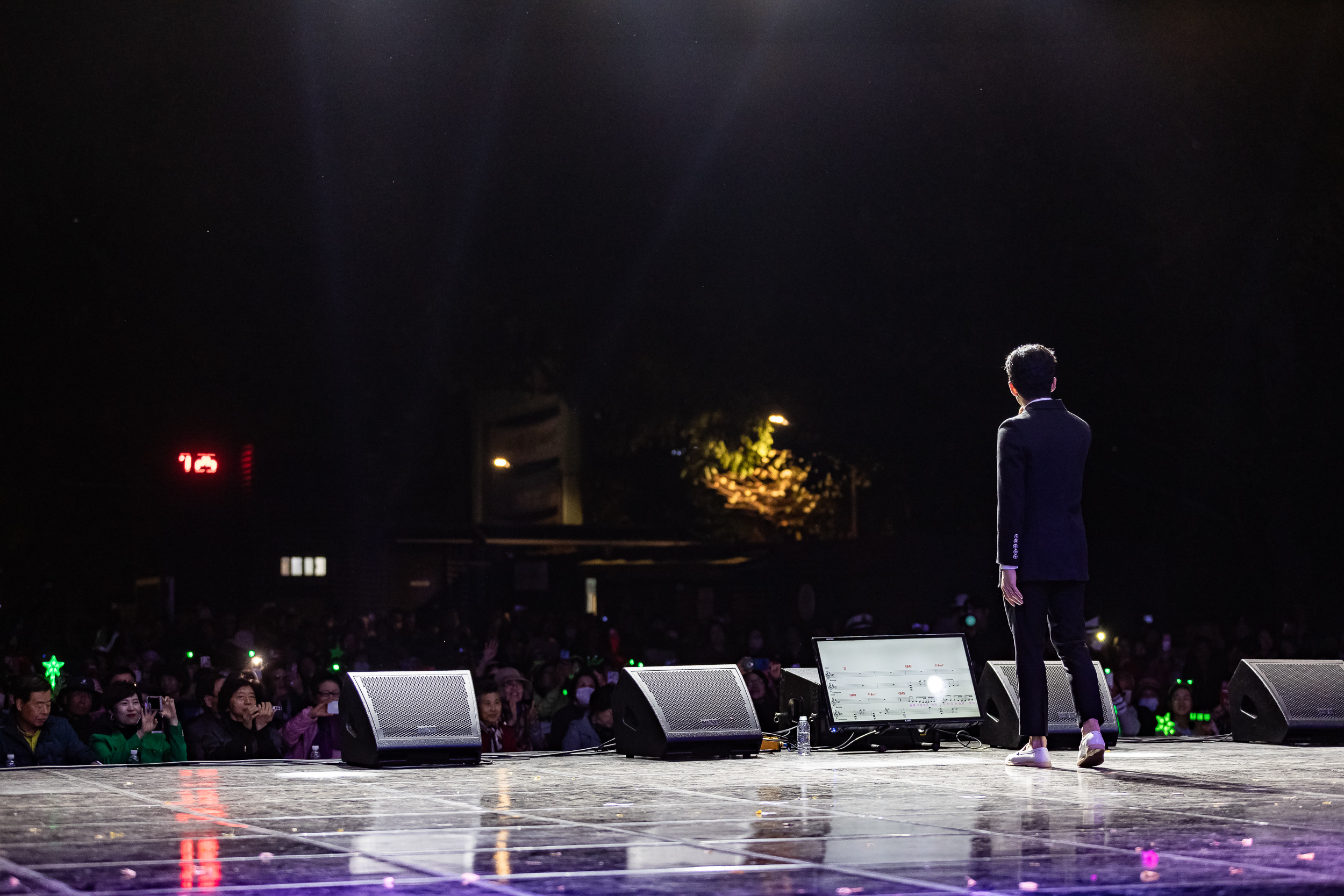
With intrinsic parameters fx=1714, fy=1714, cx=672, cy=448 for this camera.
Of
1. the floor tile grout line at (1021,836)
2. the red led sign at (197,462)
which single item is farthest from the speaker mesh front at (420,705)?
the red led sign at (197,462)

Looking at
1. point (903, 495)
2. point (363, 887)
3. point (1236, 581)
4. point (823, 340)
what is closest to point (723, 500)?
point (1236, 581)

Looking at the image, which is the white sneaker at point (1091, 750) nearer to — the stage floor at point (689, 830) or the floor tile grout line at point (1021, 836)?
the stage floor at point (689, 830)

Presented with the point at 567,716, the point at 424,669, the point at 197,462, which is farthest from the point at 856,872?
the point at 197,462

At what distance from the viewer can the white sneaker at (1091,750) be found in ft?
22.7

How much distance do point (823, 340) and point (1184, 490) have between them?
5.79m

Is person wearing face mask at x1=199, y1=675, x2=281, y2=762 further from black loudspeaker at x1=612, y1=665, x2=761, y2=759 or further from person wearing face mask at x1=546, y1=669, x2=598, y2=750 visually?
black loudspeaker at x1=612, y1=665, x2=761, y2=759

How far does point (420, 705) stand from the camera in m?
7.80

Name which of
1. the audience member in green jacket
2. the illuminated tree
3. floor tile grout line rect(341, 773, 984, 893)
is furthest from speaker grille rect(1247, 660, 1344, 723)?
the illuminated tree

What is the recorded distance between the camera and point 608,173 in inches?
604

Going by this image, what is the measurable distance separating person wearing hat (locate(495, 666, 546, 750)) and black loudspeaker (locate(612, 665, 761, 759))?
3.40 metres

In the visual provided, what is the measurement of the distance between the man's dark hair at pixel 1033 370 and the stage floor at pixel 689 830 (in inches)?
62.3

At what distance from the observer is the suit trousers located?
7.09 meters

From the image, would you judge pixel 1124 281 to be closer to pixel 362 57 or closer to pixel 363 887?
pixel 362 57

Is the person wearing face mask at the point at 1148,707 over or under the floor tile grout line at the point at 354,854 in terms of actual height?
over
